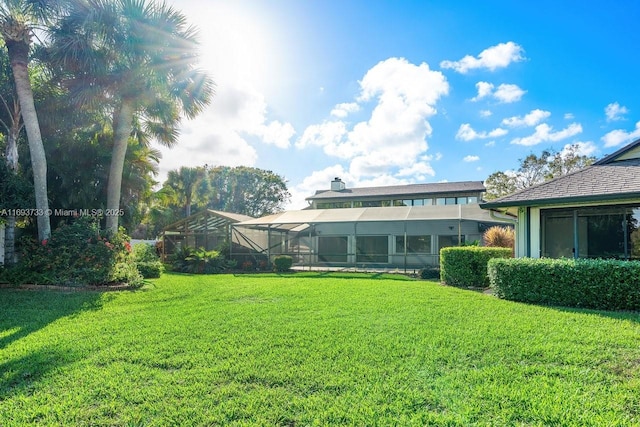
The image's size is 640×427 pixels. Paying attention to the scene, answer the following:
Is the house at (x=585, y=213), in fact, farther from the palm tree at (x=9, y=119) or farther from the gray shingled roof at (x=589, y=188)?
the palm tree at (x=9, y=119)

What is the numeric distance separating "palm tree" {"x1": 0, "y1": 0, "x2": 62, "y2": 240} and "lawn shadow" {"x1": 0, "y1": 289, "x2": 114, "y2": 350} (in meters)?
2.58

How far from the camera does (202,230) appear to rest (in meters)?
19.5

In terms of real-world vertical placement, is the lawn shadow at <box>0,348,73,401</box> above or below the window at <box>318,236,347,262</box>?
below

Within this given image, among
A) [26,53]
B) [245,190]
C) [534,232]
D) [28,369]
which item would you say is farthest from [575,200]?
[245,190]

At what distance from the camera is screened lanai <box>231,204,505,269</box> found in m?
16.7

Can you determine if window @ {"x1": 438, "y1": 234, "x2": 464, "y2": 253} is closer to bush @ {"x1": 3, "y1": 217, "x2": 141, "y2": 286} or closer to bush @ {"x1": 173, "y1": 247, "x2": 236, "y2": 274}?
bush @ {"x1": 173, "y1": 247, "x2": 236, "y2": 274}

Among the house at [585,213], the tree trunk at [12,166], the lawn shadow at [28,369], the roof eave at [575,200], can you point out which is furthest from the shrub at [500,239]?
the tree trunk at [12,166]

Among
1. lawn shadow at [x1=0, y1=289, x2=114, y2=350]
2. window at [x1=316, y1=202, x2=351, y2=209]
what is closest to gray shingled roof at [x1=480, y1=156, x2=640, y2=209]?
lawn shadow at [x1=0, y1=289, x2=114, y2=350]

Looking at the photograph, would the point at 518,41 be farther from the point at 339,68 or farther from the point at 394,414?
the point at 394,414

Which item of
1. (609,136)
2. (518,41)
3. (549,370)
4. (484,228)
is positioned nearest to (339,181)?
(484,228)

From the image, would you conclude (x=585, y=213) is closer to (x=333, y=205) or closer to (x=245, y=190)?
(x=333, y=205)

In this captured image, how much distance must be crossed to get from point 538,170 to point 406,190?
1072 cm

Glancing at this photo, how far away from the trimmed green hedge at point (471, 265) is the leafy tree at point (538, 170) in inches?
697

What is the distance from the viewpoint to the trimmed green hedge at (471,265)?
396 inches
